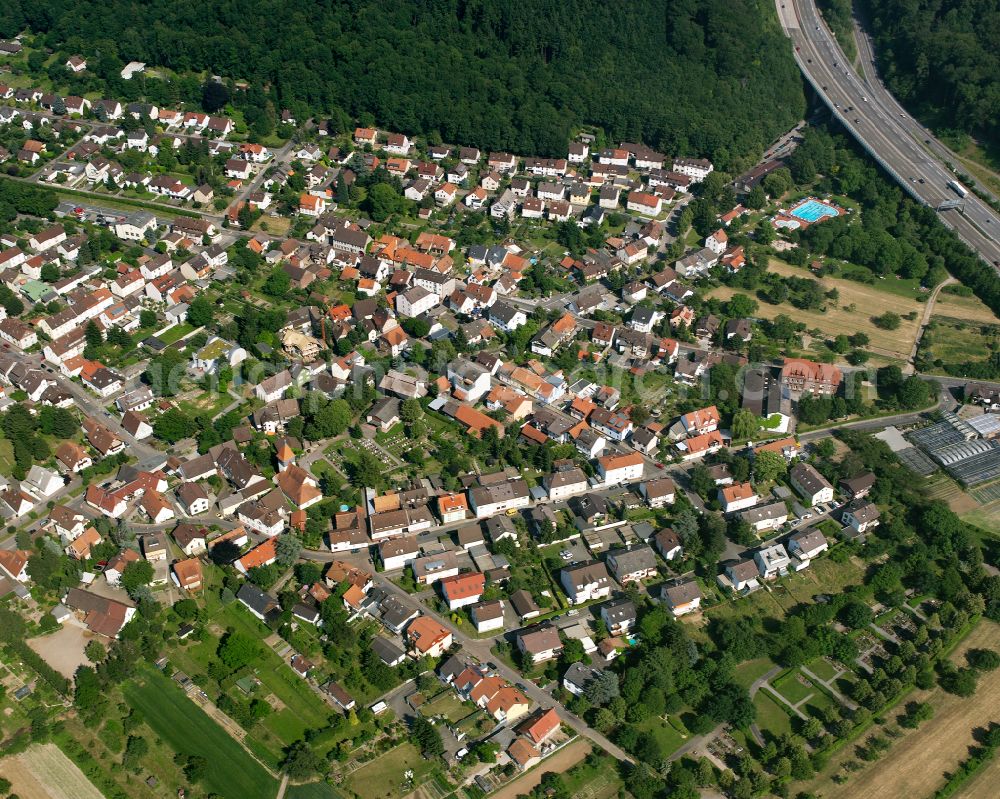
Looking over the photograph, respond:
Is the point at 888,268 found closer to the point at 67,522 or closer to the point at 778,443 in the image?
the point at 778,443

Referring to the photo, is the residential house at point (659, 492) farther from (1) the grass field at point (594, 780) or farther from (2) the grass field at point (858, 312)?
(2) the grass field at point (858, 312)

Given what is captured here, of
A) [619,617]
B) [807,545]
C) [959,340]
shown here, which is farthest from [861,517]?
[959,340]

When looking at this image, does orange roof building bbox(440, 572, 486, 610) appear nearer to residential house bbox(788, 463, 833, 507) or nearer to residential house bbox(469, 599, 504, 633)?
residential house bbox(469, 599, 504, 633)

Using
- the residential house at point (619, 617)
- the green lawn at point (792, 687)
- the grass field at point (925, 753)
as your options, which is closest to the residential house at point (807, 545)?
the green lawn at point (792, 687)

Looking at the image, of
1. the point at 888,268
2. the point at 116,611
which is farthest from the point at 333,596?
the point at 888,268

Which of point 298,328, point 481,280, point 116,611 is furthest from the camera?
point 481,280

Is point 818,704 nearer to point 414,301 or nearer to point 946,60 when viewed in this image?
point 414,301

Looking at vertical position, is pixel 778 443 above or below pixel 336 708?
above
